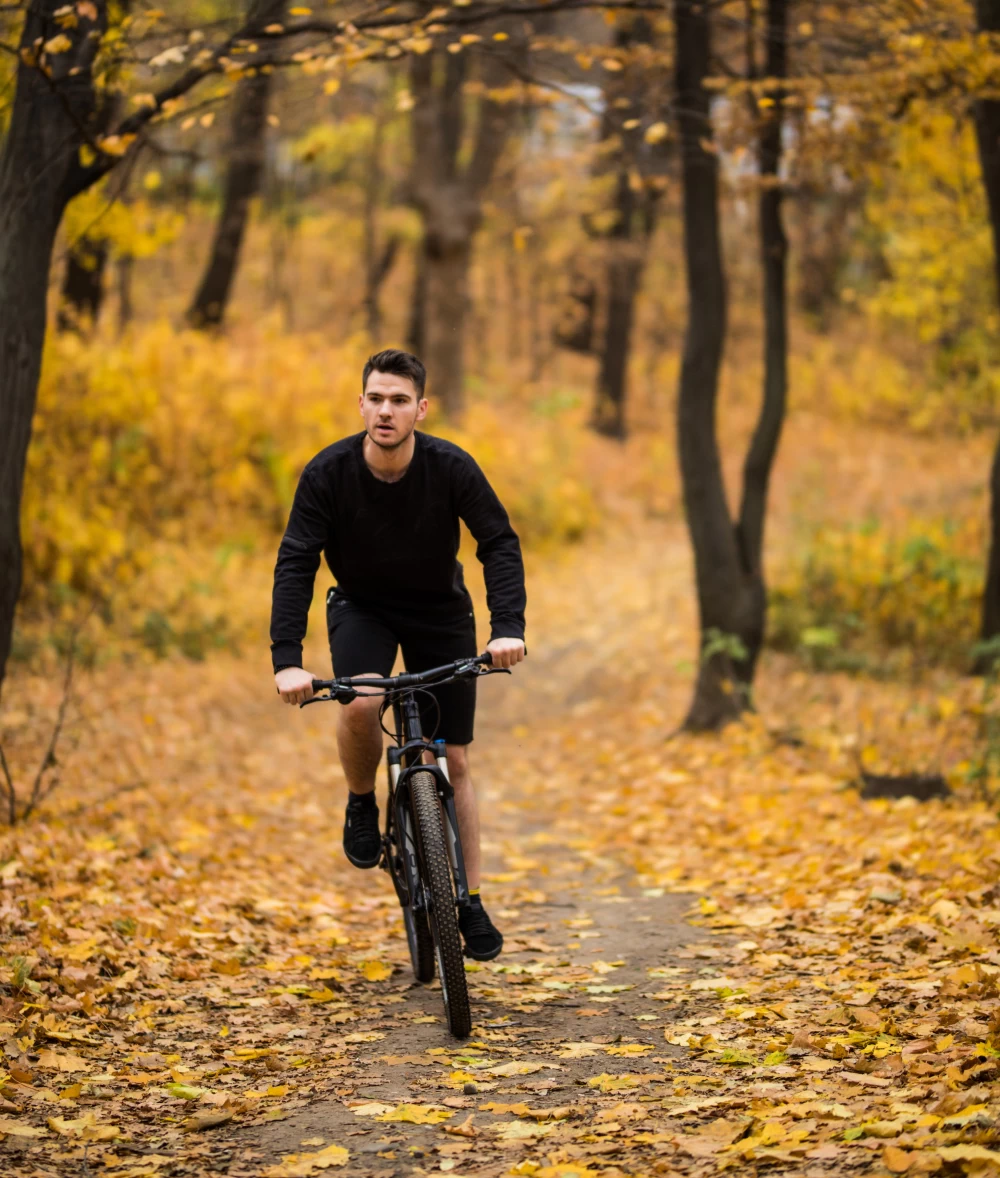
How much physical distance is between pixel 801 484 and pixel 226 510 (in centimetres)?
1171

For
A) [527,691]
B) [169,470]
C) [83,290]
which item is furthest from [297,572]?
[83,290]

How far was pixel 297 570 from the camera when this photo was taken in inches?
186

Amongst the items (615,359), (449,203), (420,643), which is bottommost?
(420,643)

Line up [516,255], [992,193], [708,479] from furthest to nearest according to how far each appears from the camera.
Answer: [516,255] < [708,479] < [992,193]

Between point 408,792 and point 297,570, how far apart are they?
929 millimetres

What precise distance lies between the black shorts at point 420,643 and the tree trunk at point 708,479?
519 cm

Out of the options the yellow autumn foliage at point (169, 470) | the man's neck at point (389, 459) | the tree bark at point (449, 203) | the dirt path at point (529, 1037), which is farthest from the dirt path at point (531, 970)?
the tree bark at point (449, 203)

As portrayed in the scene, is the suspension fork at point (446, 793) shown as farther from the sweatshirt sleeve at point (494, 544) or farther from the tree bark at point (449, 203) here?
the tree bark at point (449, 203)

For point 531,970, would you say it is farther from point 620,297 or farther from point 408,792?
point 620,297

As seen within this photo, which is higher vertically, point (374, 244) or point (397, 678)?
point (374, 244)

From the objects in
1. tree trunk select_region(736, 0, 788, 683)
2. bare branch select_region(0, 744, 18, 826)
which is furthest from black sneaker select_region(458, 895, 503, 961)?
tree trunk select_region(736, 0, 788, 683)

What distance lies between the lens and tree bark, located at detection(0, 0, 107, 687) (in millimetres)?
6328

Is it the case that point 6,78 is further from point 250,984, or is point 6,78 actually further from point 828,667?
point 828,667

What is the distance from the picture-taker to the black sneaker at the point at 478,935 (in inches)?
195
